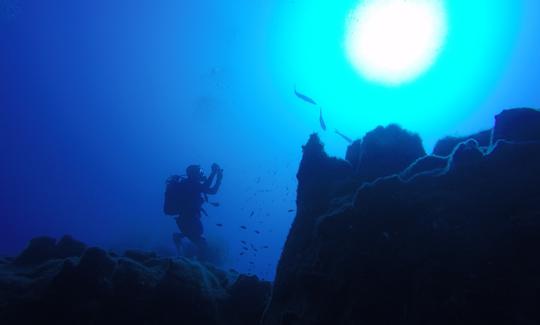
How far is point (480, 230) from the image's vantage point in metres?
3.97

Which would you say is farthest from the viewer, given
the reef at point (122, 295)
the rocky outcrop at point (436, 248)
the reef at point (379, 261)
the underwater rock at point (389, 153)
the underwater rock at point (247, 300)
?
the underwater rock at point (247, 300)

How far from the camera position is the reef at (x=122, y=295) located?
6.74 m

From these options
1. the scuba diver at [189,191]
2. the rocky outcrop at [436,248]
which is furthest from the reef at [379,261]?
the scuba diver at [189,191]

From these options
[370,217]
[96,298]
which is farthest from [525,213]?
[96,298]

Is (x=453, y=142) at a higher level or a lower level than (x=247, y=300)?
higher

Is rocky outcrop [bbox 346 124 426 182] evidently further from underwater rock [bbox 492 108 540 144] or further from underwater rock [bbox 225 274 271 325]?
underwater rock [bbox 225 274 271 325]

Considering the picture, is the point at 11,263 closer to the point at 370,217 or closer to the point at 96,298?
the point at 96,298

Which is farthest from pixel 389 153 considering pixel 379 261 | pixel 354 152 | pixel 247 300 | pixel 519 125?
pixel 247 300

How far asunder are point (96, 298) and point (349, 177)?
5.30 metres

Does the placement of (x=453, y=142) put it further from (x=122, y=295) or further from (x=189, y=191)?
(x=189, y=191)

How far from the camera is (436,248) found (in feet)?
13.4

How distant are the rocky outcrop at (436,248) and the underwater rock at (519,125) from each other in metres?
0.01

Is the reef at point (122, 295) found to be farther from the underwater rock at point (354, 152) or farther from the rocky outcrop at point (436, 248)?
the underwater rock at point (354, 152)

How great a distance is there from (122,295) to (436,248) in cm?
582
